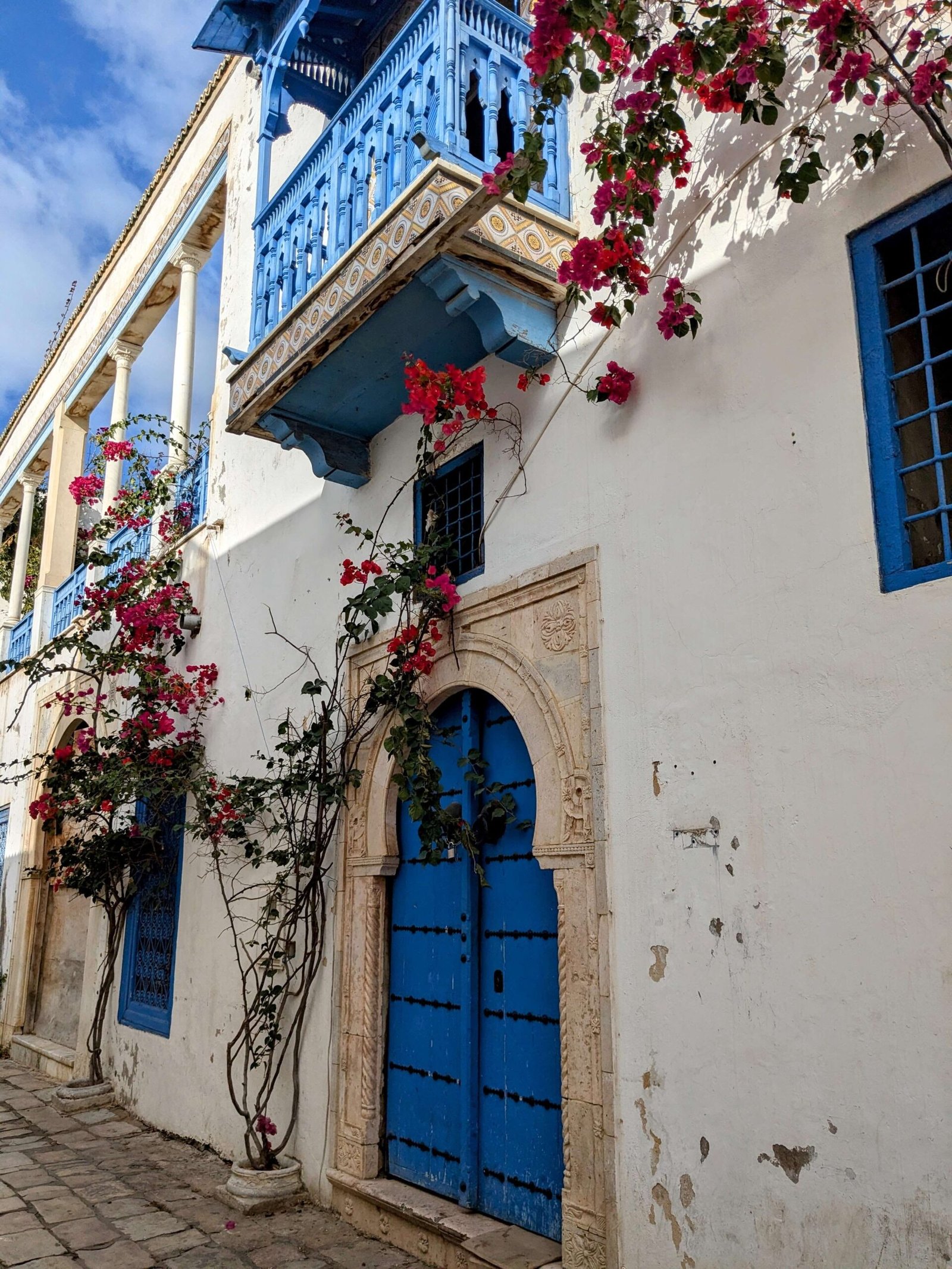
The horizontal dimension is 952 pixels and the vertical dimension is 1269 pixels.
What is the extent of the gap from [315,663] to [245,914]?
154 centimetres

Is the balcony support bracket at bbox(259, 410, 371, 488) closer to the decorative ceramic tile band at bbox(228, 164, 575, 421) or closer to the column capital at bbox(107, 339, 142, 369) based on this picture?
the decorative ceramic tile band at bbox(228, 164, 575, 421)

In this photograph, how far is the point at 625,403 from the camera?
3820mm

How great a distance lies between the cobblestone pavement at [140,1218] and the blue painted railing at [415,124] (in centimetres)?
436

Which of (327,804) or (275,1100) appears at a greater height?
(327,804)

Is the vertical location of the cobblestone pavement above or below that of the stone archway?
below

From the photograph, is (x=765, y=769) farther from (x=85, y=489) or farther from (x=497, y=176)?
(x=85, y=489)

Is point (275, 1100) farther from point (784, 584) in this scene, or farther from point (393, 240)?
point (393, 240)

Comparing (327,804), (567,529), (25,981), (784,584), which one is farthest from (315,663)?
(25,981)

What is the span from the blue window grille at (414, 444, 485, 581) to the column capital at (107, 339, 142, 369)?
23.6ft

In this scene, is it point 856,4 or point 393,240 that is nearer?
point 856,4

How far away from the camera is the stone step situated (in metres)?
8.63

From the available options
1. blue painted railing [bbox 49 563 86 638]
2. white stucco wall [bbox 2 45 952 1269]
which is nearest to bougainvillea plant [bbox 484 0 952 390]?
white stucco wall [bbox 2 45 952 1269]

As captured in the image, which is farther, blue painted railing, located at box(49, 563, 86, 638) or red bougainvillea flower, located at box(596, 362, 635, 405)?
blue painted railing, located at box(49, 563, 86, 638)

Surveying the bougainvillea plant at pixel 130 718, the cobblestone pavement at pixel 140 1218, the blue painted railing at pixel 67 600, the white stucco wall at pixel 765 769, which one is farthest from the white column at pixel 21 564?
the white stucco wall at pixel 765 769
